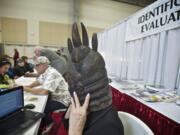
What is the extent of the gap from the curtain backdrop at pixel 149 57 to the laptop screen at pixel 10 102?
58.6 inches

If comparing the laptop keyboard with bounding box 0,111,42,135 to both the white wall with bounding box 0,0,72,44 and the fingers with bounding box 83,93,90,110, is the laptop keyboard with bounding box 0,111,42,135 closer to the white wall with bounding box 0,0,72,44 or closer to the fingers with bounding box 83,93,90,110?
the fingers with bounding box 83,93,90,110

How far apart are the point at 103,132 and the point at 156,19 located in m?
1.61

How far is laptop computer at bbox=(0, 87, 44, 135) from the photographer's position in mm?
928

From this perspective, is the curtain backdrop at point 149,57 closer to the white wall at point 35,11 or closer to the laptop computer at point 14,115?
the laptop computer at point 14,115

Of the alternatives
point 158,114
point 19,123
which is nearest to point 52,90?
point 19,123

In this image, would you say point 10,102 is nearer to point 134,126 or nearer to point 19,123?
point 19,123

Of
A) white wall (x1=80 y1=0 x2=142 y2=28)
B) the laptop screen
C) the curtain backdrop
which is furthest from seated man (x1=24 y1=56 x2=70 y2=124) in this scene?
white wall (x1=80 y1=0 x2=142 y2=28)

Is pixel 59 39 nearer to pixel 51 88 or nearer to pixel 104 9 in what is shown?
pixel 104 9

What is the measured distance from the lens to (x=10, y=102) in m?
1.10

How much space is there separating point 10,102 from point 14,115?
0.10 m

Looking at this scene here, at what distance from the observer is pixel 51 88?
5.55ft

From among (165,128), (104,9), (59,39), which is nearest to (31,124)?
(165,128)

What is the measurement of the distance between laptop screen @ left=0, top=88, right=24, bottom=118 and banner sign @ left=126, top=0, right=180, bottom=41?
158 cm

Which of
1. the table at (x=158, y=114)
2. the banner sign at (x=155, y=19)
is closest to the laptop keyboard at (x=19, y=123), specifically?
the table at (x=158, y=114)
